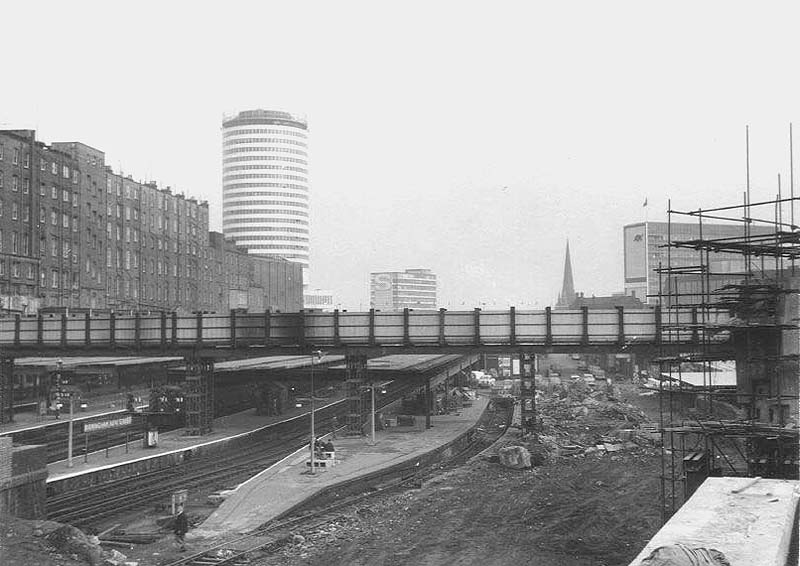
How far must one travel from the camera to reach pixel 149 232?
111312 millimetres

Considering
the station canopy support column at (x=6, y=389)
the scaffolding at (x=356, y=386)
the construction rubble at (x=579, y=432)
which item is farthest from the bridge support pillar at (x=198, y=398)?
the construction rubble at (x=579, y=432)

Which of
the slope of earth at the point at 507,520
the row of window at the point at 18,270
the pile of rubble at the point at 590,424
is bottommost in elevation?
the pile of rubble at the point at 590,424

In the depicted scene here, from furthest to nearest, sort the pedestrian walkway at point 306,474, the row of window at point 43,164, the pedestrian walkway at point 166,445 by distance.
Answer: the row of window at point 43,164 → the pedestrian walkway at point 166,445 → the pedestrian walkway at point 306,474

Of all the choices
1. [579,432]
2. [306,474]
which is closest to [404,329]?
[306,474]

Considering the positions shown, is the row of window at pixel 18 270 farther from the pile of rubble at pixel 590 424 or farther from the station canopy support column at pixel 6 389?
the pile of rubble at pixel 590 424

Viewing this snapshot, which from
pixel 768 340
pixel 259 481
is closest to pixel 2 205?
pixel 259 481

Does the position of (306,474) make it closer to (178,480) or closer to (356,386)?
(178,480)

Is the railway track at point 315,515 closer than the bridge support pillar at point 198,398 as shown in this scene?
Yes

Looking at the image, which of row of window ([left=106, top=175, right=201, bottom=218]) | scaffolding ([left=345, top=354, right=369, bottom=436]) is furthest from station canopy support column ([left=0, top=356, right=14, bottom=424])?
row of window ([left=106, top=175, right=201, bottom=218])

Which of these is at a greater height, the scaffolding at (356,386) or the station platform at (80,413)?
the scaffolding at (356,386)

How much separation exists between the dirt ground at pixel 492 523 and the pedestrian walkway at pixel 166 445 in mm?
13405

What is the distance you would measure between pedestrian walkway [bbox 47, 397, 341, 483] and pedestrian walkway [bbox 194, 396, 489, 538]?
7.75 meters

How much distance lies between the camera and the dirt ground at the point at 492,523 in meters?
27.2

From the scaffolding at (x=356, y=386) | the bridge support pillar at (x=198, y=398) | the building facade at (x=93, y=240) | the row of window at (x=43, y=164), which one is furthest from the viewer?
the building facade at (x=93, y=240)
